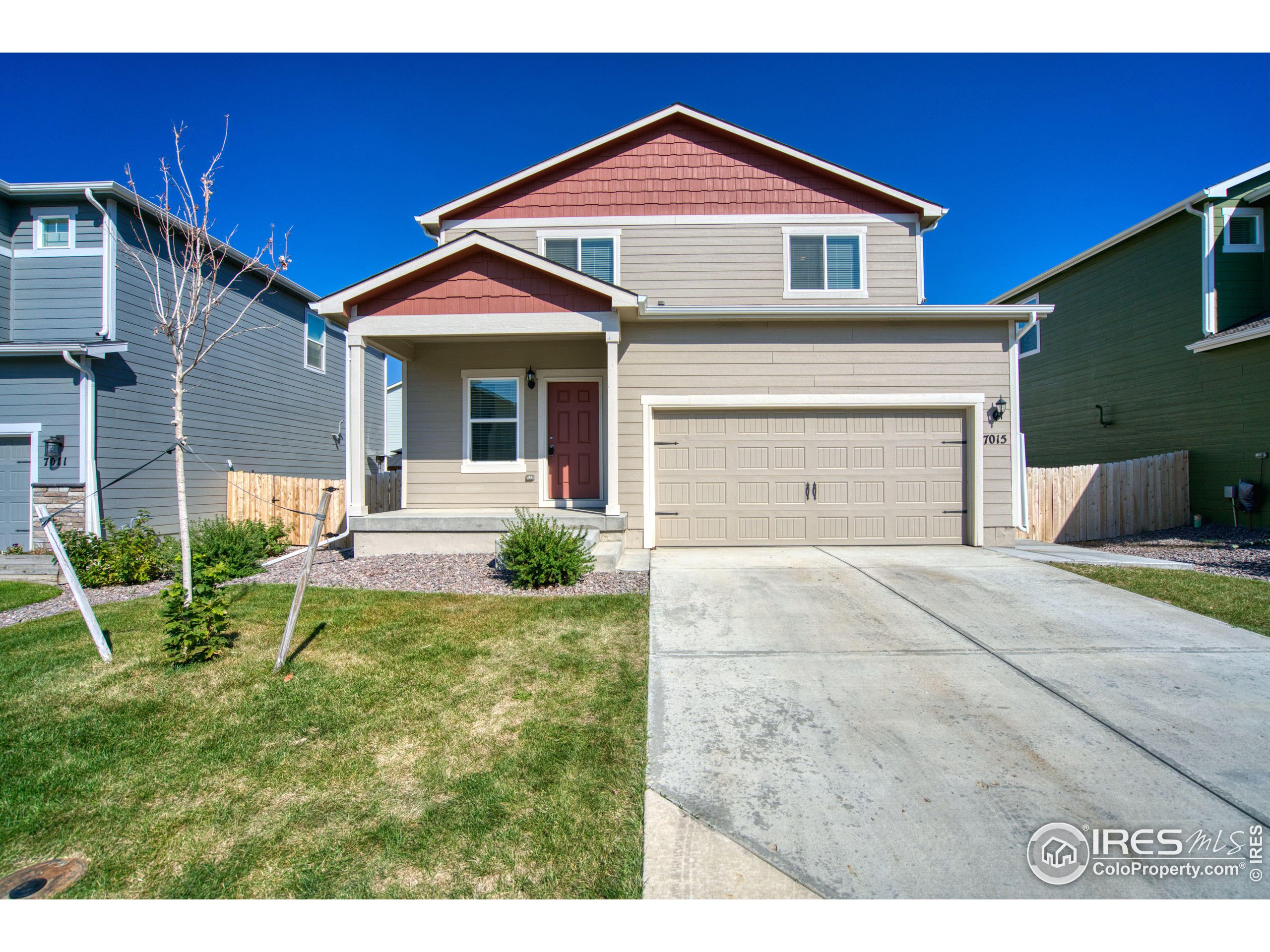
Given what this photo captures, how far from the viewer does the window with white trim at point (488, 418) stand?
1009 centimetres

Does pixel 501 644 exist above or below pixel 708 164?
below

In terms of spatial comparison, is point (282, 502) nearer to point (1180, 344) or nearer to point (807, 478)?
point (807, 478)

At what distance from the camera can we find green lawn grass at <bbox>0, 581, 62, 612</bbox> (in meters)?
6.68

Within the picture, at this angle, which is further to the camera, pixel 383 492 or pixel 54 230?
pixel 383 492

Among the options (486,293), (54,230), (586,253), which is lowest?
(486,293)

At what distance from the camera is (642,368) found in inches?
348

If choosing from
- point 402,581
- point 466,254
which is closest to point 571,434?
point 466,254

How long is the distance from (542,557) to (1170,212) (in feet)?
47.3

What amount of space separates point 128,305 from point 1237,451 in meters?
19.9

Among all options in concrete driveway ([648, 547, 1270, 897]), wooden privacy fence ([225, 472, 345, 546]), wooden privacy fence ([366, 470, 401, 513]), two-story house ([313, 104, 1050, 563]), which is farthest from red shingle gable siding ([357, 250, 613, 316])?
wooden privacy fence ([225, 472, 345, 546])

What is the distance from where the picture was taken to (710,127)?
1107 cm

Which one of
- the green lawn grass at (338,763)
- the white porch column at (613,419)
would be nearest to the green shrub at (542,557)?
the green lawn grass at (338,763)
